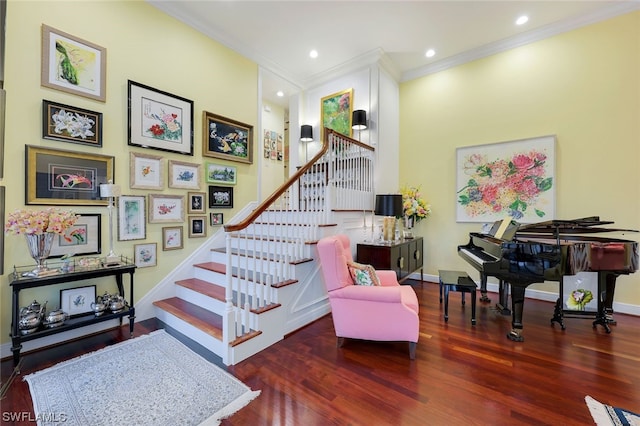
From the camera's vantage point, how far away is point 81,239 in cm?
262

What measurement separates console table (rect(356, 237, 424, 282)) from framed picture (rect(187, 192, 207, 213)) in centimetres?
232

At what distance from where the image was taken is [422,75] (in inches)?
183

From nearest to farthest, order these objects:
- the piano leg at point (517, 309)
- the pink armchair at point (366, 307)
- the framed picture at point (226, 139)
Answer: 1. the pink armchair at point (366, 307)
2. the piano leg at point (517, 309)
3. the framed picture at point (226, 139)

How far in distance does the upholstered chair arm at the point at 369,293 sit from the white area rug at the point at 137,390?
973 mm

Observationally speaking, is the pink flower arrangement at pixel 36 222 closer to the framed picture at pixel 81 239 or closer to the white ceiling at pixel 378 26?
the framed picture at pixel 81 239

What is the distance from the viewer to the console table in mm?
3381

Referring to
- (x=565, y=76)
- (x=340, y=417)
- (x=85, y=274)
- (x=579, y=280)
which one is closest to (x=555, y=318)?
(x=579, y=280)

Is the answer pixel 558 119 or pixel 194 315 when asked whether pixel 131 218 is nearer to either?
pixel 194 315

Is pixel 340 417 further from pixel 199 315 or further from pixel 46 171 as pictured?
pixel 46 171

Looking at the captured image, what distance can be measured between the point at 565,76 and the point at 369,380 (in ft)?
15.2

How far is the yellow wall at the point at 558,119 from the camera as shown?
3.10m

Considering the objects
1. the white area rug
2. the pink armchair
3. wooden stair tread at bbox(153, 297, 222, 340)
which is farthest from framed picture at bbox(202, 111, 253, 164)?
the white area rug

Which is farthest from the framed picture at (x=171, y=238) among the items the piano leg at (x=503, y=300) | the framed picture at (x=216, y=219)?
the piano leg at (x=503, y=300)

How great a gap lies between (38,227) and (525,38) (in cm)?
625
